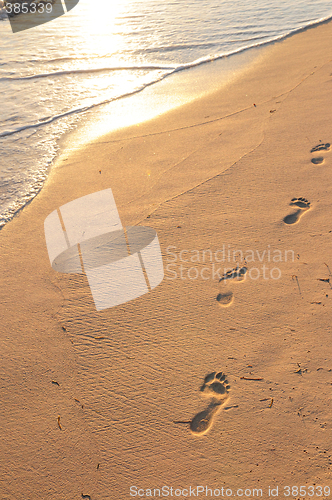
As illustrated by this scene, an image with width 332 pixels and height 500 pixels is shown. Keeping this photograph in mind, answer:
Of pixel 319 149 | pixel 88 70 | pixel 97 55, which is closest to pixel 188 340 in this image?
pixel 319 149

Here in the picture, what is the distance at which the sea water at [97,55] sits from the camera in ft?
13.7

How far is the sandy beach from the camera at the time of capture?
1.93 meters

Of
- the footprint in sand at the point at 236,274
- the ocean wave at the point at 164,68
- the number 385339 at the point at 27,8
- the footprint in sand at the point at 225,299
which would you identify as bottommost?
the footprint in sand at the point at 225,299

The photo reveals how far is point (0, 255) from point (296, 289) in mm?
2577

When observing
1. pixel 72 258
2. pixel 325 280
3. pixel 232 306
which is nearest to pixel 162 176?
pixel 72 258

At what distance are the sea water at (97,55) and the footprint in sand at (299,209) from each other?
8.64ft

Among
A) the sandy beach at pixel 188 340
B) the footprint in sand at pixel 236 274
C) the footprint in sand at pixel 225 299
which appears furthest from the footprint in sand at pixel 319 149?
the footprint in sand at pixel 225 299

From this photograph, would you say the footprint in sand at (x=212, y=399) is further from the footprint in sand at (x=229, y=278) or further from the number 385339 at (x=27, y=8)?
the number 385339 at (x=27, y=8)

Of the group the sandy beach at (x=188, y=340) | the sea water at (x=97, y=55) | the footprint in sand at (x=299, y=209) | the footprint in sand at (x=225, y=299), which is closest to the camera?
the sandy beach at (x=188, y=340)

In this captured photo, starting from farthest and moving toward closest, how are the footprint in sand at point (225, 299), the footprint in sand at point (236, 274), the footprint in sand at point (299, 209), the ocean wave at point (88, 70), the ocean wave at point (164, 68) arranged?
the ocean wave at point (88, 70)
the ocean wave at point (164, 68)
the footprint in sand at point (299, 209)
the footprint in sand at point (236, 274)
the footprint in sand at point (225, 299)

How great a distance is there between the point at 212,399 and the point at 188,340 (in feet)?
1.38

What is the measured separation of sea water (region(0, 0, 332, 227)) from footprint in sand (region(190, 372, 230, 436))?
2.50 m

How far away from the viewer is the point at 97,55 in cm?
625

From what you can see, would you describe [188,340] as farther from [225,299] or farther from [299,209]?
[299,209]
